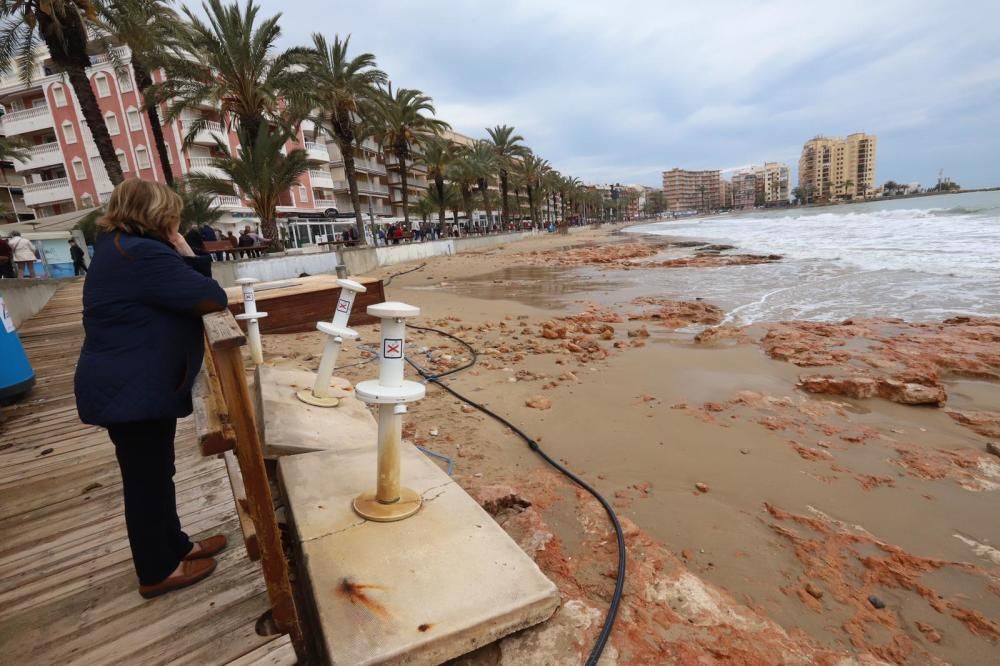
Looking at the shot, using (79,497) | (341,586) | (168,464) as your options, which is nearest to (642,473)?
(341,586)

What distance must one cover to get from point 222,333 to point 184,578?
1.29m

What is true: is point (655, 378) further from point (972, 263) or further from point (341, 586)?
point (972, 263)

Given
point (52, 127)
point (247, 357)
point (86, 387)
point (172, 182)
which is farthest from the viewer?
point (52, 127)

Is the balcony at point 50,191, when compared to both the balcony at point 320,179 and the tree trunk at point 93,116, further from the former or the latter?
the tree trunk at point 93,116

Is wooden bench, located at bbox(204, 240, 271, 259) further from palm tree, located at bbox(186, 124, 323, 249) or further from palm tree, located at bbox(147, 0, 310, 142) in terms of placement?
palm tree, located at bbox(147, 0, 310, 142)

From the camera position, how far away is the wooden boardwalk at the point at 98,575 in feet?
5.68

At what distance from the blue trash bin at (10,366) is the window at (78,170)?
134 ft

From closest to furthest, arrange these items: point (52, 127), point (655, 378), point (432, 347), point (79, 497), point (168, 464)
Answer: point (168, 464), point (79, 497), point (655, 378), point (432, 347), point (52, 127)

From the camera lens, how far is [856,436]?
3.83m

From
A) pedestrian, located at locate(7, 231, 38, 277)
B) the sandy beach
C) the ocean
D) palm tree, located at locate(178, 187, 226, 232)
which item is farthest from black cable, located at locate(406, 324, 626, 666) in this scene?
palm tree, located at locate(178, 187, 226, 232)

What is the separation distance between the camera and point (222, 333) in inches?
54.5

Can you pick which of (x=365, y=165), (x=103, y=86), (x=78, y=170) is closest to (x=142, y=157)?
(x=78, y=170)

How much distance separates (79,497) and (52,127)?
46.7 meters

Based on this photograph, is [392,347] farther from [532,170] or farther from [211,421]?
[532,170]
